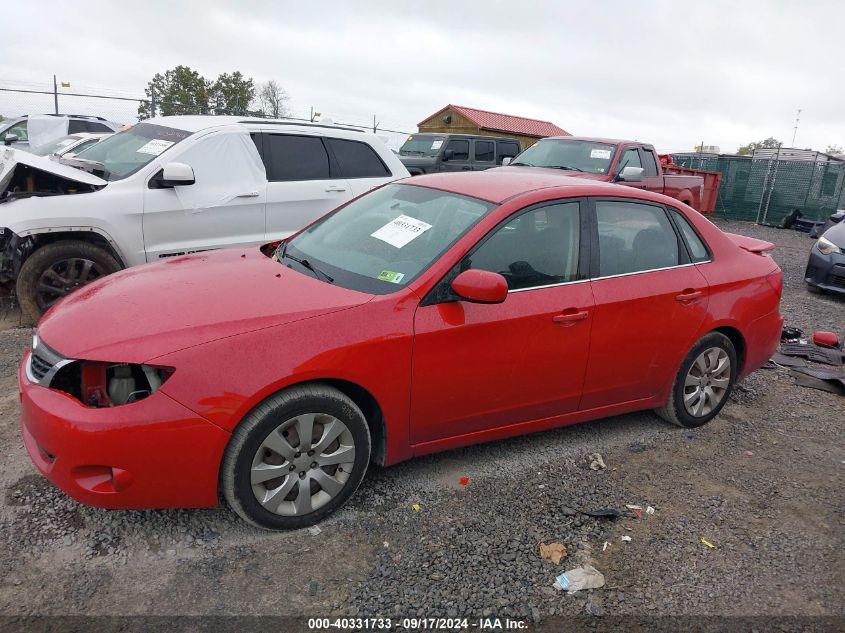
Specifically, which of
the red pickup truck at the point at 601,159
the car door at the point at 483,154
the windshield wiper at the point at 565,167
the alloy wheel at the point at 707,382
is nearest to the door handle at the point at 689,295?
the alloy wheel at the point at 707,382

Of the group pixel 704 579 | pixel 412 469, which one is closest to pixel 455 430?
pixel 412 469

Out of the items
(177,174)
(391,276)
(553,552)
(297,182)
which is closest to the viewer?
(553,552)

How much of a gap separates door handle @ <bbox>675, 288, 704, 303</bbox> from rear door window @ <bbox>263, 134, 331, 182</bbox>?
13.1 feet

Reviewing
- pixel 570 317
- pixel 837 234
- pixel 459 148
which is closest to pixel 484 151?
pixel 459 148

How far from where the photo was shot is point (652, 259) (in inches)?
158

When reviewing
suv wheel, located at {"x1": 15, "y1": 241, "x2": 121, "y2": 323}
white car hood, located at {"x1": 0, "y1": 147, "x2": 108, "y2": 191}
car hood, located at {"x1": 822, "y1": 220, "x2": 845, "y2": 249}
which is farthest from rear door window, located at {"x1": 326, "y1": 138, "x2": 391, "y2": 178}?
car hood, located at {"x1": 822, "y1": 220, "x2": 845, "y2": 249}

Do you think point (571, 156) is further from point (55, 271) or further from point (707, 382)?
point (55, 271)

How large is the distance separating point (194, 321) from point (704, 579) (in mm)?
2597

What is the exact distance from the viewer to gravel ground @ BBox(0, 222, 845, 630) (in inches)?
104

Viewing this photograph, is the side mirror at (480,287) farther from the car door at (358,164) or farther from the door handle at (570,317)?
the car door at (358,164)

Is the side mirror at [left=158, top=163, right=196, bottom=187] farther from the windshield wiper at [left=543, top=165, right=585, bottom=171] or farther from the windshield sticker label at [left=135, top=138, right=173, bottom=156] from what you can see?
the windshield wiper at [left=543, top=165, right=585, bottom=171]

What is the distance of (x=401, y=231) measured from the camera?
3.59 metres

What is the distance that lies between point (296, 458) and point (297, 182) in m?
4.14

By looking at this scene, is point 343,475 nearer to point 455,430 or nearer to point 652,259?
point 455,430
